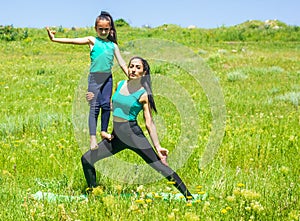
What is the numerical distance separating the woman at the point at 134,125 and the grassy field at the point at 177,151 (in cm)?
35

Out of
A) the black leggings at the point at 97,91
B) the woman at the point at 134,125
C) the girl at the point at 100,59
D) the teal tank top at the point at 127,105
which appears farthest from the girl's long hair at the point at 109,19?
the teal tank top at the point at 127,105

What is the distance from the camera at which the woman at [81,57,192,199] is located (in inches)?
180

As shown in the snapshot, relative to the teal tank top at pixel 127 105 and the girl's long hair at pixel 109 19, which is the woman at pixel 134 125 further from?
the girl's long hair at pixel 109 19

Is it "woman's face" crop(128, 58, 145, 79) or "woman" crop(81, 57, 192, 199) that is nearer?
"woman" crop(81, 57, 192, 199)

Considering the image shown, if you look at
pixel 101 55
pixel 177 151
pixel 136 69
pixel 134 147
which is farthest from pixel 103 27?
pixel 177 151

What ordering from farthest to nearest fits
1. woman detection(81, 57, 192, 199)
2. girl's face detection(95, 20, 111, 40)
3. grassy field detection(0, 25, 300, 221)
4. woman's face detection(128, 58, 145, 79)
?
1. girl's face detection(95, 20, 111, 40)
2. woman's face detection(128, 58, 145, 79)
3. woman detection(81, 57, 192, 199)
4. grassy field detection(0, 25, 300, 221)

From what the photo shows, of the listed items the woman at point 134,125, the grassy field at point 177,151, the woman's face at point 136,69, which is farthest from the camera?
the woman's face at point 136,69

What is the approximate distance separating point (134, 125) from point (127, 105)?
0.22 metres

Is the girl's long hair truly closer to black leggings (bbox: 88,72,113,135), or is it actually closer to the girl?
the girl

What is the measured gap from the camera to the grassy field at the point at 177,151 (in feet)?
13.0

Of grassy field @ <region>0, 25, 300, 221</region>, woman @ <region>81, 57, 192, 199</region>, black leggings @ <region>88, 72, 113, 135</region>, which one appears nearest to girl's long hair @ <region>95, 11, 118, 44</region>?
black leggings @ <region>88, 72, 113, 135</region>

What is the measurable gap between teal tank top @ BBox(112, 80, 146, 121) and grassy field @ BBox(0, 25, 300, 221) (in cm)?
77

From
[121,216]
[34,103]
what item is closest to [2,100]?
[34,103]

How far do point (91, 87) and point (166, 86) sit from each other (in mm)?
7413
